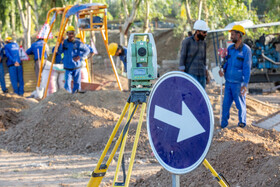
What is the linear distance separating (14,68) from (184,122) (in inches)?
530

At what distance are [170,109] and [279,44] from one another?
14.8 metres

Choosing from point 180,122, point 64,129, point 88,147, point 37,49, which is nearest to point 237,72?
point 88,147

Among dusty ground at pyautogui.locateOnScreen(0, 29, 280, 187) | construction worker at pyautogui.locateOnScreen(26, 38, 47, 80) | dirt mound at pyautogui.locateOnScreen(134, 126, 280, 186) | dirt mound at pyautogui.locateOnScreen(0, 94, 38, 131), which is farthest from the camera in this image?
construction worker at pyautogui.locateOnScreen(26, 38, 47, 80)

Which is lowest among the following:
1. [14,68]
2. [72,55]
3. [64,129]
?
[64,129]

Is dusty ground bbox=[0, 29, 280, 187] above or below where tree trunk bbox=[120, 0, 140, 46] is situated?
below

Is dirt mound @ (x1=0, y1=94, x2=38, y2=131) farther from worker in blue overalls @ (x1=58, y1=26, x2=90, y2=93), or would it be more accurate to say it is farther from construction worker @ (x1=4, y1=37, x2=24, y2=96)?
construction worker @ (x1=4, y1=37, x2=24, y2=96)

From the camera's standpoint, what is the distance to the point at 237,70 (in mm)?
7801

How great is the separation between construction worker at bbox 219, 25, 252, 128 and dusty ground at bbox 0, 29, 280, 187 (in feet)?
1.72

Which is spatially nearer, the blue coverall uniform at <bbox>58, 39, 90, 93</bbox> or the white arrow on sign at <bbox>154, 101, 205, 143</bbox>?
the white arrow on sign at <bbox>154, 101, 205, 143</bbox>

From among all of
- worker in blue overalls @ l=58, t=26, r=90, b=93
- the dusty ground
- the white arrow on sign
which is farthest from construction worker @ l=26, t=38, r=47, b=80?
the white arrow on sign

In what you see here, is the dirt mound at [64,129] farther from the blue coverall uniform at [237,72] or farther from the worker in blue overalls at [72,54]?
the blue coverall uniform at [237,72]

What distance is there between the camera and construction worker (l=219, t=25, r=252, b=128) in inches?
302

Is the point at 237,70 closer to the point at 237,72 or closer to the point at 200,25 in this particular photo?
the point at 237,72

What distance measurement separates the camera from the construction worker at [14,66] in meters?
15.3
